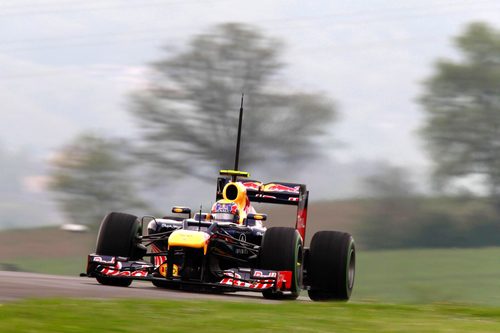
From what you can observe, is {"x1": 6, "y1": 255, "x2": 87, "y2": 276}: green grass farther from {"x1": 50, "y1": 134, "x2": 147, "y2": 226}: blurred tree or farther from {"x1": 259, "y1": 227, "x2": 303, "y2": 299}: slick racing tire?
{"x1": 259, "y1": 227, "x2": 303, "y2": 299}: slick racing tire

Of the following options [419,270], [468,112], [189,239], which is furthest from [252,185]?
[468,112]

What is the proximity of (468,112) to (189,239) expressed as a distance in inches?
1461

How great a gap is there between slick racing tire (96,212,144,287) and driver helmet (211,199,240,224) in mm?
1407

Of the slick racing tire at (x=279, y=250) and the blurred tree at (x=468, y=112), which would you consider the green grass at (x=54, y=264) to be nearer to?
the blurred tree at (x=468, y=112)

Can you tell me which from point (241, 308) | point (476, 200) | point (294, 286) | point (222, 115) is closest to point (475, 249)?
point (476, 200)

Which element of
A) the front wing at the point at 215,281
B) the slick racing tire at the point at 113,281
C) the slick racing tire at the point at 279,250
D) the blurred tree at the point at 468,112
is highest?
the blurred tree at the point at 468,112

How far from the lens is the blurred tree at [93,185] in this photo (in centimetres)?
4991

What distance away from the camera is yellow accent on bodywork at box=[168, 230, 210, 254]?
58.3ft

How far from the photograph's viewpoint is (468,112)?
53.2 metres

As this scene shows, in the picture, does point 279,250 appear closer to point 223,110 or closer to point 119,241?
point 119,241

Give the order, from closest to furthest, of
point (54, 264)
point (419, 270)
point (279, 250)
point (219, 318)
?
point (219, 318) → point (279, 250) → point (419, 270) → point (54, 264)

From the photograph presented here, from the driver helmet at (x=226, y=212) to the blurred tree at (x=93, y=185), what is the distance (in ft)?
94.6

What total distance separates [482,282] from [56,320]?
34.5 m

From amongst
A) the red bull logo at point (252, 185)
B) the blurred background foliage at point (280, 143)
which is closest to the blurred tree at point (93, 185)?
the blurred background foliage at point (280, 143)
